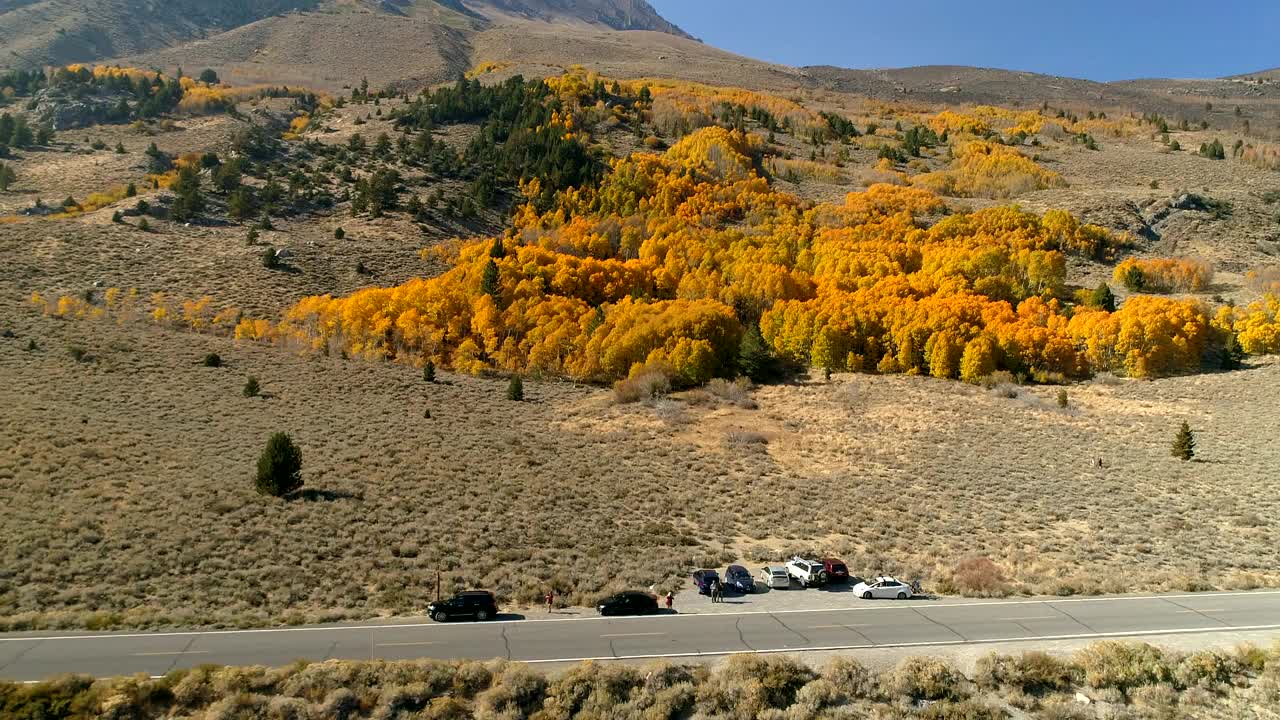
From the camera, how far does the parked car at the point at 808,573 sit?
2303 centimetres

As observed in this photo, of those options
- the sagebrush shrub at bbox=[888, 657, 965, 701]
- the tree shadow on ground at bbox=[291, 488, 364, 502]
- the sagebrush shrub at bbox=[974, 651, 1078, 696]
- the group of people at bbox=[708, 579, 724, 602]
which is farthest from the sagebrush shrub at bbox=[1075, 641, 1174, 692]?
the tree shadow on ground at bbox=[291, 488, 364, 502]

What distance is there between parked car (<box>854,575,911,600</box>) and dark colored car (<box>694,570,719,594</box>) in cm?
496

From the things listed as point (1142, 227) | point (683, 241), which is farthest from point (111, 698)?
point (1142, 227)

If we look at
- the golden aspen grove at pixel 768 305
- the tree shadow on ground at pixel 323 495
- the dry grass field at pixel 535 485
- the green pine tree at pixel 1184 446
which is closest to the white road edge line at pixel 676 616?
the dry grass field at pixel 535 485

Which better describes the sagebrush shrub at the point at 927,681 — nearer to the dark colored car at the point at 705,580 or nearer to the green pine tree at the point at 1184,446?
the dark colored car at the point at 705,580

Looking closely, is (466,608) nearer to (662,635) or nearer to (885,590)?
(662,635)

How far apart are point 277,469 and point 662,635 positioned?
64.7 feet

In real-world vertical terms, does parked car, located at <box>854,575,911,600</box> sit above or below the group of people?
above

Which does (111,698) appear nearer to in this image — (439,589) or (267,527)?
(439,589)

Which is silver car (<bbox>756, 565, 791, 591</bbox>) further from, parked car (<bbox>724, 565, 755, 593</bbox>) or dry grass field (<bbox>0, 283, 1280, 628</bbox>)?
dry grass field (<bbox>0, 283, 1280, 628</bbox>)

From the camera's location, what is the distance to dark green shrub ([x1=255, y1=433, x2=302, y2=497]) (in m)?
28.1

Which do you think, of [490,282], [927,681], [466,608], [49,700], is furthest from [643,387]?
[49,700]

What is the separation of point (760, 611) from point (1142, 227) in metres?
101

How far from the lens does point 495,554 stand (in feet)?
80.7
